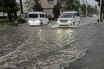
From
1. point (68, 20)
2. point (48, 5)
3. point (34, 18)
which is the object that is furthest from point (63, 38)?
point (48, 5)

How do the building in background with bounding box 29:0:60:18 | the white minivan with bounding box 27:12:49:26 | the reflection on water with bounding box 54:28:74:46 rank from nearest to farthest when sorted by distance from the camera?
the reflection on water with bounding box 54:28:74:46, the white minivan with bounding box 27:12:49:26, the building in background with bounding box 29:0:60:18

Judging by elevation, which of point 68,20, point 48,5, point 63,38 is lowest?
point 63,38

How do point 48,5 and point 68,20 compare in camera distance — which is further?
point 48,5

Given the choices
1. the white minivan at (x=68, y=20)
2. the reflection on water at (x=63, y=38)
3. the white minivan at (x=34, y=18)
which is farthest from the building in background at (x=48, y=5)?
the reflection on water at (x=63, y=38)

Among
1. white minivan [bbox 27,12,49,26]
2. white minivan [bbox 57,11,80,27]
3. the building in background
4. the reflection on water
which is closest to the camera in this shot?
the reflection on water

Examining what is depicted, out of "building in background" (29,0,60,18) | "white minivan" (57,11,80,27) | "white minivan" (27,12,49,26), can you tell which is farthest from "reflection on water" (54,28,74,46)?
"building in background" (29,0,60,18)

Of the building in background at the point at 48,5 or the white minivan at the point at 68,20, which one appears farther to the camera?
the building in background at the point at 48,5

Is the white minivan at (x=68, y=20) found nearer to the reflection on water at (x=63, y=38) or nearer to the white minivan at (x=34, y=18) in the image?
the white minivan at (x=34, y=18)

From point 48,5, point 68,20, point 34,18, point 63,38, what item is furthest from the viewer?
point 48,5

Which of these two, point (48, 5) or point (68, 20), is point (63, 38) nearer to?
point (68, 20)

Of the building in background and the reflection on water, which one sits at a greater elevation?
the building in background

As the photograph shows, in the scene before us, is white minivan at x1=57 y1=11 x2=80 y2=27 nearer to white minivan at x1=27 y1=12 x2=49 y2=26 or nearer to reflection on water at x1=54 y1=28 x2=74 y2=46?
white minivan at x1=27 y1=12 x2=49 y2=26

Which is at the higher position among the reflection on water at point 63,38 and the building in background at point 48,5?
the building in background at point 48,5

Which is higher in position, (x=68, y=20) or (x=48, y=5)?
(x=48, y=5)
